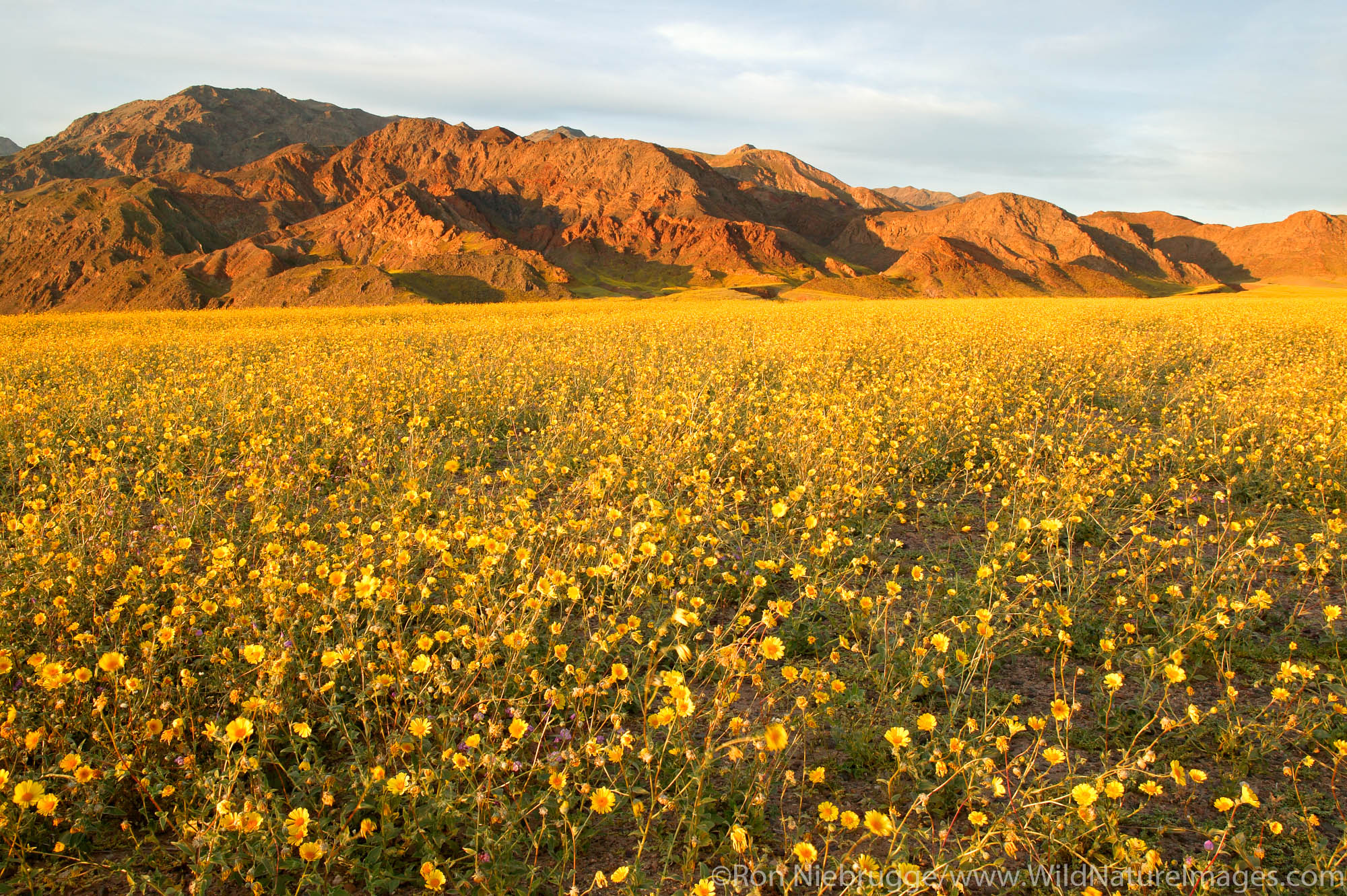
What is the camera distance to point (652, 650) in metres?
2.54

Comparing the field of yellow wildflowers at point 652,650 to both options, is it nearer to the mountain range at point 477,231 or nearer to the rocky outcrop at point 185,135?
the mountain range at point 477,231

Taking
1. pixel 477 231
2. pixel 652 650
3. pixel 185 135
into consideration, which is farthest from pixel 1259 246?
pixel 185 135

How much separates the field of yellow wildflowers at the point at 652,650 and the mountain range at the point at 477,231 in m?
34.4

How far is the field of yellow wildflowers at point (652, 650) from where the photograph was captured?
1.97 m

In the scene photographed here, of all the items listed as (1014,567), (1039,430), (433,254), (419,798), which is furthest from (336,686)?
(433,254)

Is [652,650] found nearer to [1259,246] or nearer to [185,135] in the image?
[185,135]

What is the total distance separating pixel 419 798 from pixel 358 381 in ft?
18.6

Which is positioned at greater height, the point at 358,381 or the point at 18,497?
the point at 358,381

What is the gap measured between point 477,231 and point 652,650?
220 ft

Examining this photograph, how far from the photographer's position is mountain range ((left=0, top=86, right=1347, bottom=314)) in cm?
4656

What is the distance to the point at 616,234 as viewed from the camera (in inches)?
3014

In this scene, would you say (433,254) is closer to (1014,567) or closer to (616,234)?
(616,234)

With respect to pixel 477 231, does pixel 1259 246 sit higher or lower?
higher

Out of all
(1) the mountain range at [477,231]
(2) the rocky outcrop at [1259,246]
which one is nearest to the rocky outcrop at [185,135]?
(1) the mountain range at [477,231]
